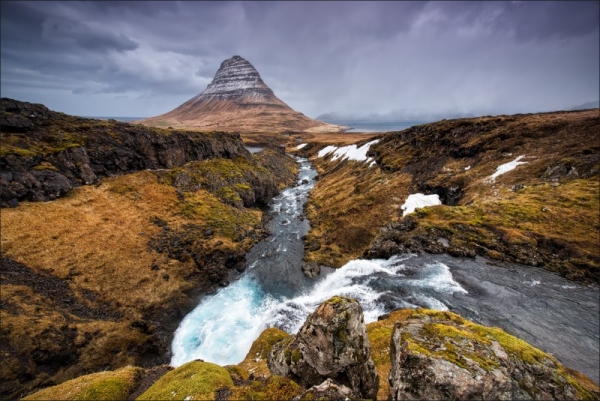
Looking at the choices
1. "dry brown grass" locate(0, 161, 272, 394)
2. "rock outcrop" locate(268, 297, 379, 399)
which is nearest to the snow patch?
"dry brown grass" locate(0, 161, 272, 394)

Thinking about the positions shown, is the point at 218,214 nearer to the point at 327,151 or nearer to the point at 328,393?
the point at 328,393

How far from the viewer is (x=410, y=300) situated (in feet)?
101

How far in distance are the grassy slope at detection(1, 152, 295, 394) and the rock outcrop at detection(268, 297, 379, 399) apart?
23.2m

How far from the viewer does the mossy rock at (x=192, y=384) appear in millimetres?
12586

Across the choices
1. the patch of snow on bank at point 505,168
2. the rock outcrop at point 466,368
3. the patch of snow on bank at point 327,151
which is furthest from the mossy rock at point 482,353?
the patch of snow on bank at point 327,151

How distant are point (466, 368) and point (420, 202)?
4942 centimetres

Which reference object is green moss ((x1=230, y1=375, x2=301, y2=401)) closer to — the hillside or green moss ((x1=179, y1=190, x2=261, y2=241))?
the hillside

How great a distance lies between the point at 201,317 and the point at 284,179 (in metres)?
71.5

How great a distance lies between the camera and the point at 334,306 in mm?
14094

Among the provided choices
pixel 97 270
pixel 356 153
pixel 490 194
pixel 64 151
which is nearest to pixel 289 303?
pixel 97 270

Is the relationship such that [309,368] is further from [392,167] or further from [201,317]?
[392,167]

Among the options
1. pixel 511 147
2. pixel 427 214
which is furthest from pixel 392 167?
pixel 427 214

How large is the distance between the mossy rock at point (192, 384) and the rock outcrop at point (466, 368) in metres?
8.37

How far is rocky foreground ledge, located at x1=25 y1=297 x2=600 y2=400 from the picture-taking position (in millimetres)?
9891
